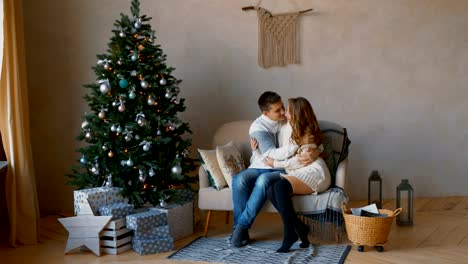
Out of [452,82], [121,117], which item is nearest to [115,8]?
[121,117]

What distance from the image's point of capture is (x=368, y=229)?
12.1ft

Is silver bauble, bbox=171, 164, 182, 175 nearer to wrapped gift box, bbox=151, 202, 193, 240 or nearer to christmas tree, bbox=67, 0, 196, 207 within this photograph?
christmas tree, bbox=67, 0, 196, 207

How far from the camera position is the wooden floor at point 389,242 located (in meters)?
3.67

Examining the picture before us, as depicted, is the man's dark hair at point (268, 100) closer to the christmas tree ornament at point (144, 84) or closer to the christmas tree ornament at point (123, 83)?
the christmas tree ornament at point (144, 84)

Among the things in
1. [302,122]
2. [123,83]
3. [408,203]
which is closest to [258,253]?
[302,122]

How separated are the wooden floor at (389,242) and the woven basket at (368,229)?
3.2 inches

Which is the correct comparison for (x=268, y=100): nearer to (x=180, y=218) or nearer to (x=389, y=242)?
(x=180, y=218)

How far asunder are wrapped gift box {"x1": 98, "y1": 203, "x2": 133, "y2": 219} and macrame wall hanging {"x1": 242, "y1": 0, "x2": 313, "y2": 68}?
1.82m

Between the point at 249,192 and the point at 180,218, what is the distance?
21.4 inches

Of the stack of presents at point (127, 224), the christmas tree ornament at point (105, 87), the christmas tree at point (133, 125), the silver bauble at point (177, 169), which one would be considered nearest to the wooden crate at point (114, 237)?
the stack of presents at point (127, 224)

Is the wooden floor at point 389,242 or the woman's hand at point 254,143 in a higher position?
the woman's hand at point 254,143

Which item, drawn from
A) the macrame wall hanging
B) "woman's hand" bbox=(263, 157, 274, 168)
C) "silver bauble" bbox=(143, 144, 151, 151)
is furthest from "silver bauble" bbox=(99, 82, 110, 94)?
the macrame wall hanging

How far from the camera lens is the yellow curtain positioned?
155 inches

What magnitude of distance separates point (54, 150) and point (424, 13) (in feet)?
11.0
